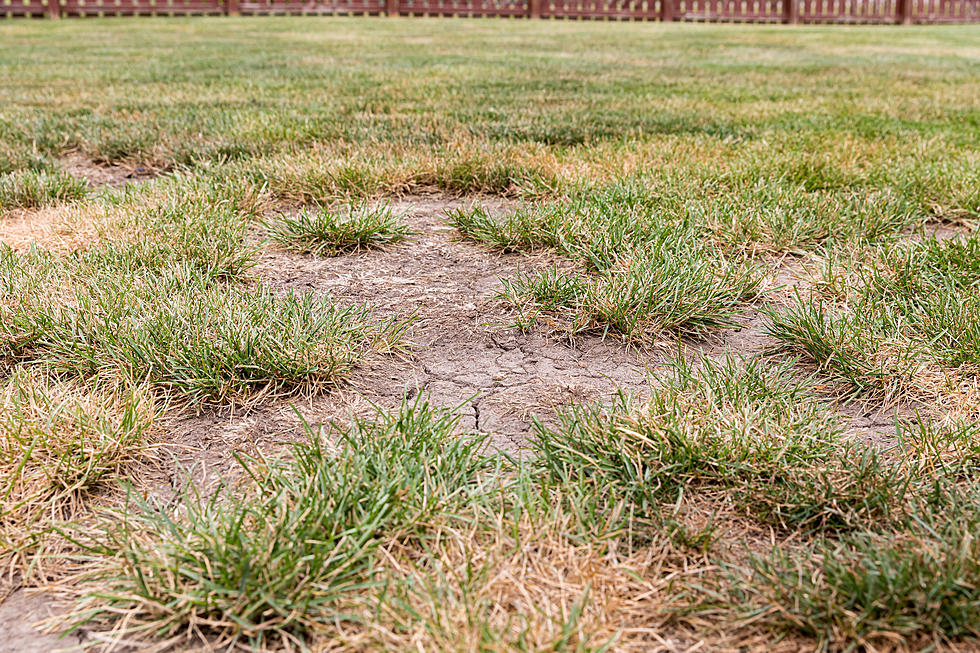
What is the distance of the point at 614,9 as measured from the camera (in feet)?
85.7

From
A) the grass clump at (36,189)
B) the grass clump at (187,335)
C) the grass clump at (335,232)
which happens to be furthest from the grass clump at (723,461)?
the grass clump at (36,189)

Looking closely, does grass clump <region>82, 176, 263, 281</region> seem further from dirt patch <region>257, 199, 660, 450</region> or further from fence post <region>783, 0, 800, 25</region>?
fence post <region>783, 0, 800, 25</region>

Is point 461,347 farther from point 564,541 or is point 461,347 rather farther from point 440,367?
point 564,541

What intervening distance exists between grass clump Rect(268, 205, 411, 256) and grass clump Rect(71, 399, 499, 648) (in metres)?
1.37

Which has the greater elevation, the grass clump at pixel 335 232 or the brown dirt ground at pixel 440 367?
the grass clump at pixel 335 232

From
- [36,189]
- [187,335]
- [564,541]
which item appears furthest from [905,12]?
[564,541]

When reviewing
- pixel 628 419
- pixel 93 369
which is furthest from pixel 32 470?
pixel 628 419

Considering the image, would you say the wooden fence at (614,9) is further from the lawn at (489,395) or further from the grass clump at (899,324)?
the grass clump at (899,324)

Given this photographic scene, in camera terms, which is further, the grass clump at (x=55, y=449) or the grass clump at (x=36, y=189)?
the grass clump at (x=36, y=189)

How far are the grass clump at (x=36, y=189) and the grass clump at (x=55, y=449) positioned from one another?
1.84 meters

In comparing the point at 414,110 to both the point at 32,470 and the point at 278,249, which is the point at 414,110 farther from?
the point at 32,470

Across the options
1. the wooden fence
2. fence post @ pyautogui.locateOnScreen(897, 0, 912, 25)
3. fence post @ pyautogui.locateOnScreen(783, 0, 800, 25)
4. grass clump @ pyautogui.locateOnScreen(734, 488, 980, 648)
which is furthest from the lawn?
fence post @ pyautogui.locateOnScreen(897, 0, 912, 25)

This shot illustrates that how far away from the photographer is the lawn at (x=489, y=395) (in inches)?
45.1

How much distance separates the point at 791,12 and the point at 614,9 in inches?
243
